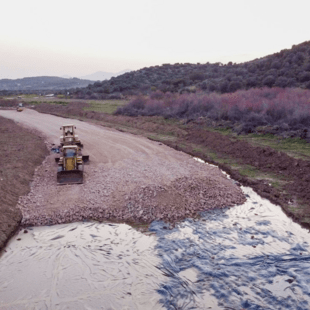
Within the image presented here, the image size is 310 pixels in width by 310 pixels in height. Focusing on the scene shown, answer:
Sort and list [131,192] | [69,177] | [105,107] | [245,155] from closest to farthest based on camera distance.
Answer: [131,192], [69,177], [245,155], [105,107]

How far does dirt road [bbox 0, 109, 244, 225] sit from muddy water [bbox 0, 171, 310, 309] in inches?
27.4

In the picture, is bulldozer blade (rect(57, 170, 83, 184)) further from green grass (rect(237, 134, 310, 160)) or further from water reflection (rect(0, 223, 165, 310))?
green grass (rect(237, 134, 310, 160))

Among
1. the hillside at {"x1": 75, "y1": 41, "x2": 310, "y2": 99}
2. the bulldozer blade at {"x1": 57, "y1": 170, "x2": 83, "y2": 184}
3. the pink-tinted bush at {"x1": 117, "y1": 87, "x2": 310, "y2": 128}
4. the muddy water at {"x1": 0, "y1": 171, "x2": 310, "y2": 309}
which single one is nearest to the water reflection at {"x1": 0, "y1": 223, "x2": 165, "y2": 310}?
the muddy water at {"x1": 0, "y1": 171, "x2": 310, "y2": 309}

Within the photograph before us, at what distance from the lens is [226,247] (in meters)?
10.1

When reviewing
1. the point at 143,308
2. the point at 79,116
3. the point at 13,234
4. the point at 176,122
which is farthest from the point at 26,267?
the point at 79,116

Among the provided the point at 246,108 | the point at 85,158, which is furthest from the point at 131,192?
the point at 246,108

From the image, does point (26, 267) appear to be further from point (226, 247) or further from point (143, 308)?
point (226, 247)

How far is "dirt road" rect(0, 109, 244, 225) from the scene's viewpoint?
485 inches

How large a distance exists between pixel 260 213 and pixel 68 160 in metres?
9.15

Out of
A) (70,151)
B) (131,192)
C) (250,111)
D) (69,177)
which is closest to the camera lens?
(131,192)

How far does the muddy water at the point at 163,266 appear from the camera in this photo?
305 inches

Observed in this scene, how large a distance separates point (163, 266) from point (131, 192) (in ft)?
16.1

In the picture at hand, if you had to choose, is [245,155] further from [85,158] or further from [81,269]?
[81,269]

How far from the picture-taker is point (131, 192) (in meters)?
13.7
